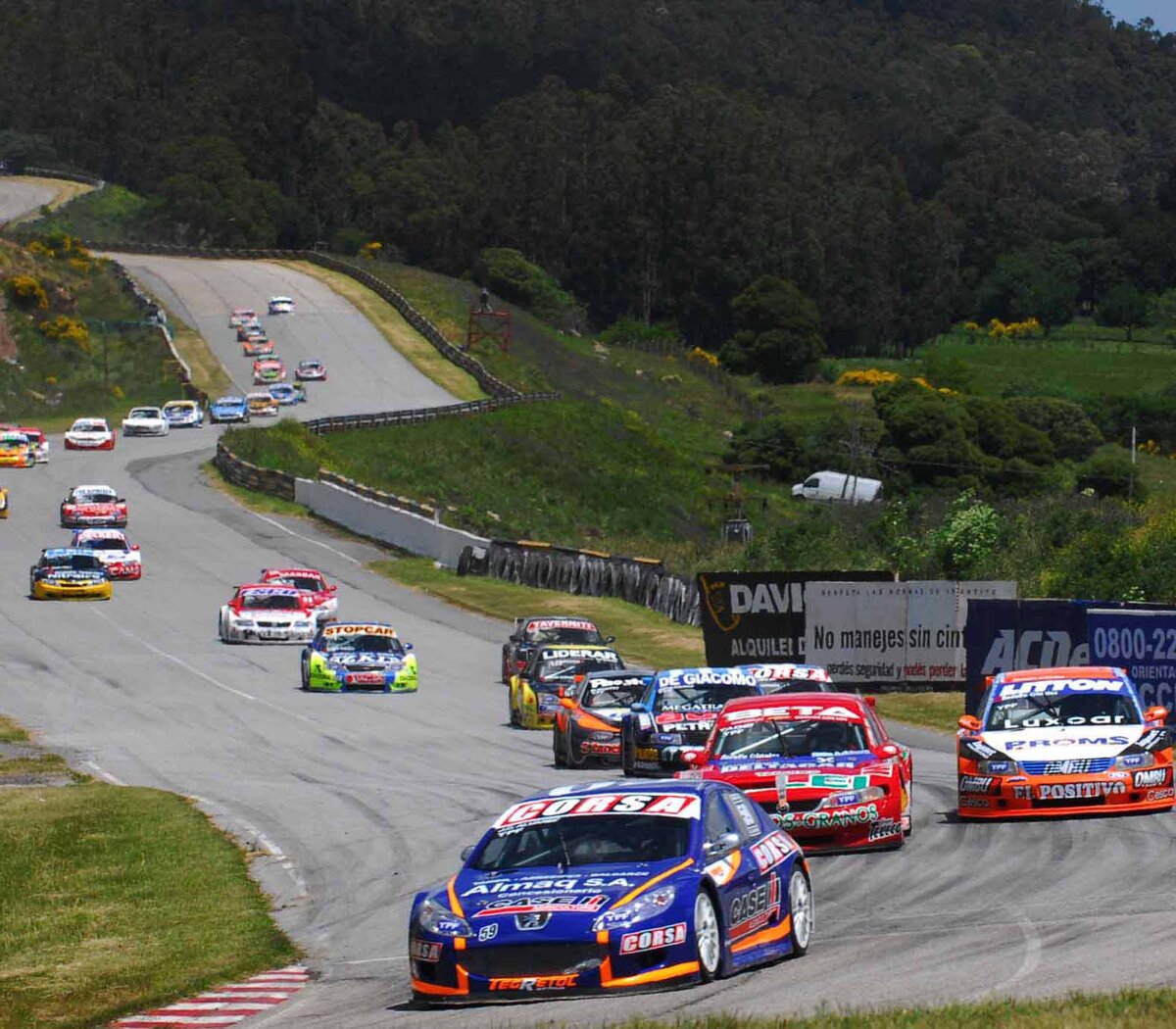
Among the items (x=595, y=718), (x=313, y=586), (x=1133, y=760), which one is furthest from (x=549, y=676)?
(x=313, y=586)

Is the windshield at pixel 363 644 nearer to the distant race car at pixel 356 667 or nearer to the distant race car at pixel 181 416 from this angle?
the distant race car at pixel 356 667

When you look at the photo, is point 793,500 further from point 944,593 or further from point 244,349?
point 944,593

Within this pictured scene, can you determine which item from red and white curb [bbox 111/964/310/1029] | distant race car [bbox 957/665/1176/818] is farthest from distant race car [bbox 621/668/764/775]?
red and white curb [bbox 111/964/310/1029]

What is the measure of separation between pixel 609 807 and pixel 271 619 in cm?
3320

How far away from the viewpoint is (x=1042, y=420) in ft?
406

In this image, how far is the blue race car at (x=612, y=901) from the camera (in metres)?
12.3

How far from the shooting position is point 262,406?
10044cm

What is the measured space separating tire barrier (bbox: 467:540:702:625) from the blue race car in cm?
3574

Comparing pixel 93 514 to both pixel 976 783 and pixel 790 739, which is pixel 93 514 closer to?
pixel 976 783

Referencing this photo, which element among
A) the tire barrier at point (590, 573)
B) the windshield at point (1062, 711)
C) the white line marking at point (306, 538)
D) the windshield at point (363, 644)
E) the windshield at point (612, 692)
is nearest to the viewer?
the windshield at point (1062, 711)

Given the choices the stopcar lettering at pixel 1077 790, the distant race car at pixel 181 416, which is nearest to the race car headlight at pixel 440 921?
the stopcar lettering at pixel 1077 790

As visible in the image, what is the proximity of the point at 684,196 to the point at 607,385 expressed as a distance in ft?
156

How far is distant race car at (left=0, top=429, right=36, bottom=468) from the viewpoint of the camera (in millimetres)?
82062

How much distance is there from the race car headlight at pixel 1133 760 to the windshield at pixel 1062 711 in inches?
20.2
